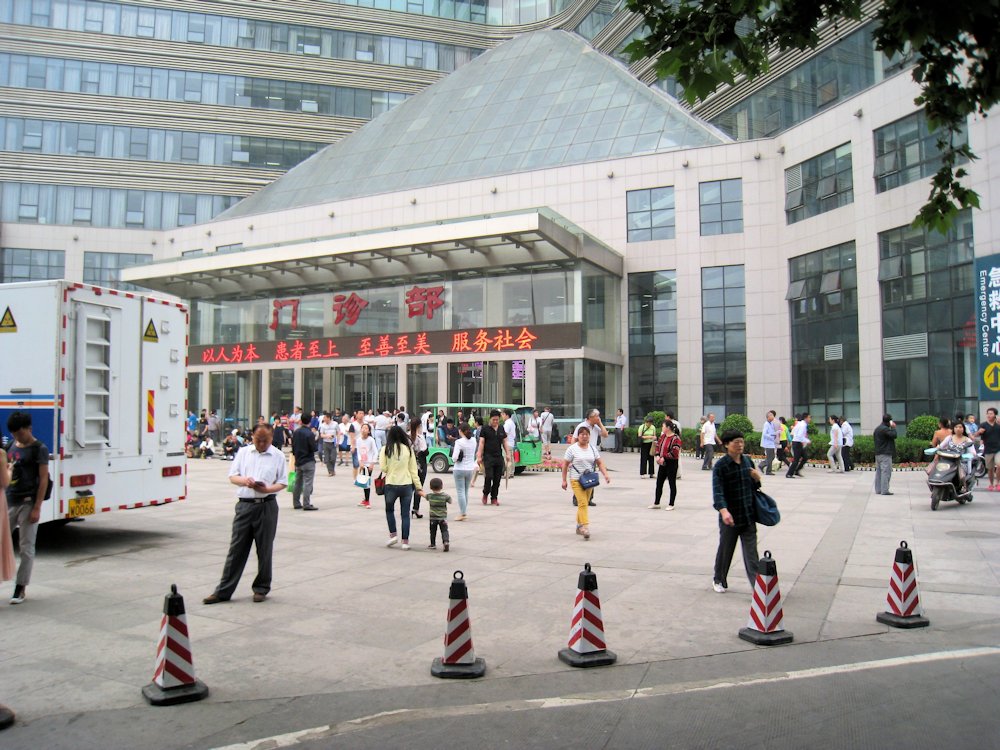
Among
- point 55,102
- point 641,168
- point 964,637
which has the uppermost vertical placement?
point 55,102

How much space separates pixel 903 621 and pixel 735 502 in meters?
1.84

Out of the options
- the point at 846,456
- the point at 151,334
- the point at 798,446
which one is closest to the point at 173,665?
the point at 151,334

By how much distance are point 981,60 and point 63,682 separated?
7.40 metres

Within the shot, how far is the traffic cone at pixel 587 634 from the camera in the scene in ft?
19.5

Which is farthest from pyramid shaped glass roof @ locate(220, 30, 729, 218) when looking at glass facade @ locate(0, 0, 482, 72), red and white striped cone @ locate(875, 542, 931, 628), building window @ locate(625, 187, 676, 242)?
red and white striped cone @ locate(875, 542, 931, 628)

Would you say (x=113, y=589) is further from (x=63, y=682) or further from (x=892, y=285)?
(x=892, y=285)

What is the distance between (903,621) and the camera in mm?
6914

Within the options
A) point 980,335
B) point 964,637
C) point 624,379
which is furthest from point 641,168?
point 964,637

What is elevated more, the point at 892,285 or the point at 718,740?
the point at 892,285

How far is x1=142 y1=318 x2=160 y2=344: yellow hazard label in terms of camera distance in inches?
446

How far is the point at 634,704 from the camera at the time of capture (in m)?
5.18

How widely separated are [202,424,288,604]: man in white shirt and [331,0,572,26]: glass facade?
5600cm

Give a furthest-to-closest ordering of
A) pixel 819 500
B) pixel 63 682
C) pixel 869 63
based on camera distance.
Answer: pixel 869 63 → pixel 819 500 → pixel 63 682

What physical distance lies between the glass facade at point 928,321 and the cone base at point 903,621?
19307 millimetres
